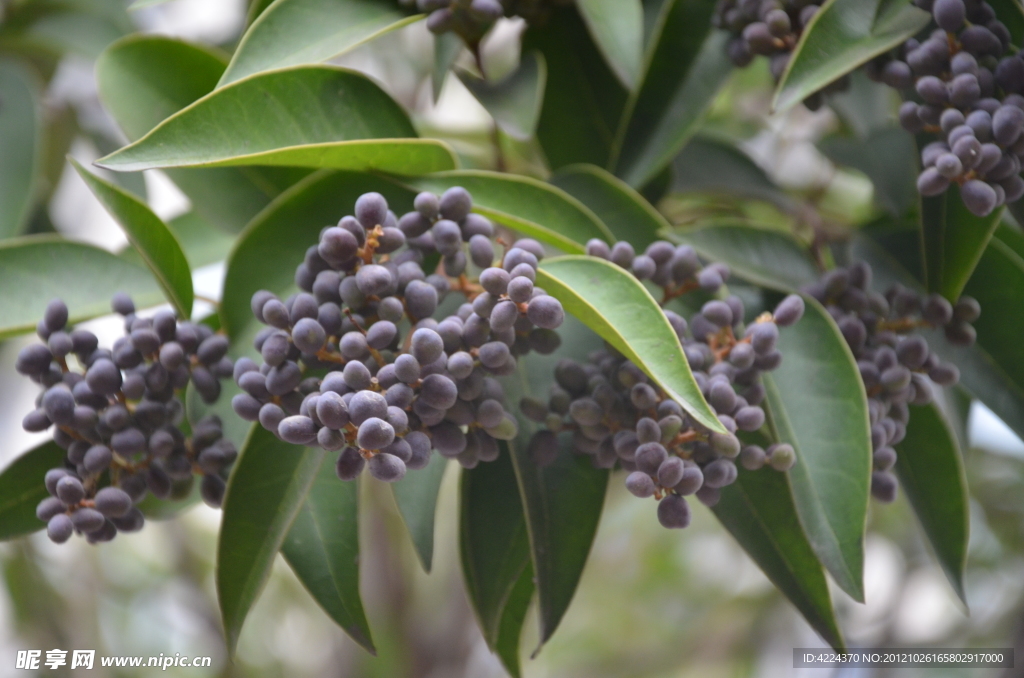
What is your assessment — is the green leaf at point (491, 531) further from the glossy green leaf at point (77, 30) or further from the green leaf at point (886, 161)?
the glossy green leaf at point (77, 30)

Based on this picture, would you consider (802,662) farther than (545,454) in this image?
Yes

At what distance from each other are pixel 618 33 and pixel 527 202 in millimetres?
169

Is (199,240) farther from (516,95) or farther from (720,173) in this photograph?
(720,173)

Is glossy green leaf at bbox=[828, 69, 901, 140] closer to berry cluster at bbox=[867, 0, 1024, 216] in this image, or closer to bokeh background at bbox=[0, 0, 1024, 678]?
bokeh background at bbox=[0, 0, 1024, 678]

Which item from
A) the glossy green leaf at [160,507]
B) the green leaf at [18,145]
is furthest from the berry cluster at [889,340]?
the green leaf at [18,145]

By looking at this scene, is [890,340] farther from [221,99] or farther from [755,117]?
[755,117]

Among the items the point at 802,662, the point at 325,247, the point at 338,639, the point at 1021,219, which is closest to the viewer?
the point at 325,247

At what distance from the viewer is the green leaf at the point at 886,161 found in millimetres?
746

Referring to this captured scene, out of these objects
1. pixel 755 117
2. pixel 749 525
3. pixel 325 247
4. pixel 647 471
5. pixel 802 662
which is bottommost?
pixel 802 662

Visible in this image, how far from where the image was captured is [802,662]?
35.0 inches

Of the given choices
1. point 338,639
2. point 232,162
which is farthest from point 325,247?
point 338,639

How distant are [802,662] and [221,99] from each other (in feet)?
2.61

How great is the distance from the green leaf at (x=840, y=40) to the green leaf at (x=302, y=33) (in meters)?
0.28

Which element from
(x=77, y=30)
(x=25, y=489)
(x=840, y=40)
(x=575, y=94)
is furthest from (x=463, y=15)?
(x=77, y=30)
